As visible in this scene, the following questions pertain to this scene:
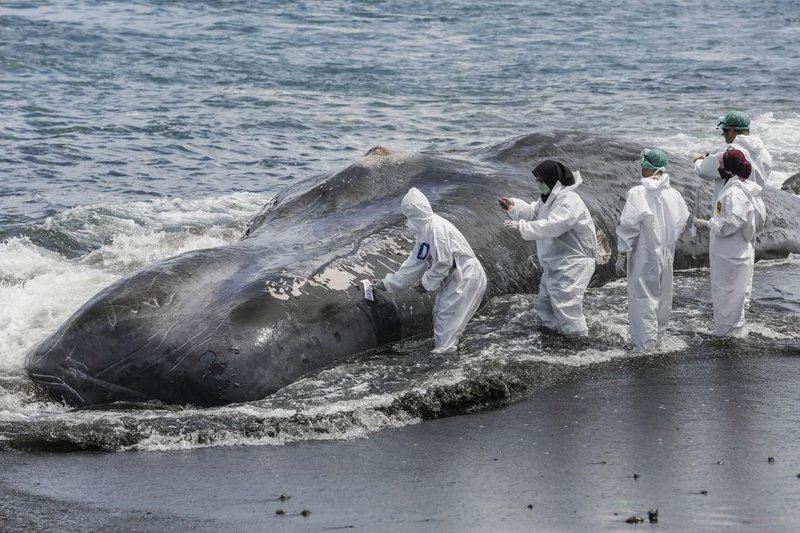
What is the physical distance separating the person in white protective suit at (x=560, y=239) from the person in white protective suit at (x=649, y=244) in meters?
0.48

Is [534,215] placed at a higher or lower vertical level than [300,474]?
higher

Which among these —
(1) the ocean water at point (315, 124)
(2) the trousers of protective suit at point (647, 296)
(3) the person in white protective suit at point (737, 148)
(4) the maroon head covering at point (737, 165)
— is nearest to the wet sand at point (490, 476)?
(1) the ocean water at point (315, 124)

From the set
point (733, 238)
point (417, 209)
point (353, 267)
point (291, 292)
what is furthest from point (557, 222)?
point (291, 292)

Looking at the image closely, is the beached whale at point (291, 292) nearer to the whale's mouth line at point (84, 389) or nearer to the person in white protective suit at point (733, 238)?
the whale's mouth line at point (84, 389)

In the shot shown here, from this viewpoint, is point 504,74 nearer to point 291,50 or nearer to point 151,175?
point 291,50

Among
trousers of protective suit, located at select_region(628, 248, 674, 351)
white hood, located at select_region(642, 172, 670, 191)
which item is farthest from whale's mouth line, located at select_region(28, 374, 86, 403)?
white hood, located at select_region(642, 172, 670, 191)

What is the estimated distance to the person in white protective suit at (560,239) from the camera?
1258cm

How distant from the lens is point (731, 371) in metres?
11.7

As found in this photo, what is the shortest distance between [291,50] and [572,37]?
32.2 feet

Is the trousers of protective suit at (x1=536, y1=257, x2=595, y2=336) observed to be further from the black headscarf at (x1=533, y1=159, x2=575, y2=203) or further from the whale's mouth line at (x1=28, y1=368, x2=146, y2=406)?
the whale's mouth line at (x1=28, y1=368, x2=146, y2=406)

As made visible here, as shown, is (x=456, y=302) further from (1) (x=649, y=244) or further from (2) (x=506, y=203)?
(1) (x=649, y=244)

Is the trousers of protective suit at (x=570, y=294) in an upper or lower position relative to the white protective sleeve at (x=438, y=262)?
lower

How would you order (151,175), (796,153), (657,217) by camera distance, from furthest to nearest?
(796,153)
(151,175)
(657,217)

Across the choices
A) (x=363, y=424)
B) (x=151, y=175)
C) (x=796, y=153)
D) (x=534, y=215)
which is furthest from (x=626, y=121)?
(x=363, y=424)
